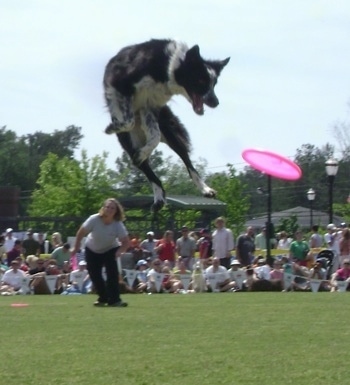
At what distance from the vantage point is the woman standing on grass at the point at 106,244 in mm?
16281

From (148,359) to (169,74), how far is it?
307 cm

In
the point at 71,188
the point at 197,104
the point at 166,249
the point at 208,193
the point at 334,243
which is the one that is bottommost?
the point at 208,193

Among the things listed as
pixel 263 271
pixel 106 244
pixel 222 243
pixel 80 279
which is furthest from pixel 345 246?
pixel 106 244

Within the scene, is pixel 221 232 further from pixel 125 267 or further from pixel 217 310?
pixel 217 310

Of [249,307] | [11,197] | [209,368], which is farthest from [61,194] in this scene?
[209,368]

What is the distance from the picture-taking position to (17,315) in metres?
14.9

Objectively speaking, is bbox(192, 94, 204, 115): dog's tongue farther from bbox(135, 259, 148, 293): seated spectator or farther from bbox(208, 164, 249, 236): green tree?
bbox(135, 259, 148, 293): seated spectator

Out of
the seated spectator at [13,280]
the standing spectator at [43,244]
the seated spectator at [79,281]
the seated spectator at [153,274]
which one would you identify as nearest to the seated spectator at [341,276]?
the seated spectator at [153,274]

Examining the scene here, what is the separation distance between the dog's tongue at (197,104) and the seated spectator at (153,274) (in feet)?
54.9

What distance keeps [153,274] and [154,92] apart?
16565 millimetres

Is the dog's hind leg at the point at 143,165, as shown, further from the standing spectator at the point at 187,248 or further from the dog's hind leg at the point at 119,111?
the standing spectator at the point at 187,248

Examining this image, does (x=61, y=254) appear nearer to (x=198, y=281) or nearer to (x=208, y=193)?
(x=198, y=281)

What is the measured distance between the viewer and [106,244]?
16.5 metres

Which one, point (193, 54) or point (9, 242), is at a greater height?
point (193, 54)
